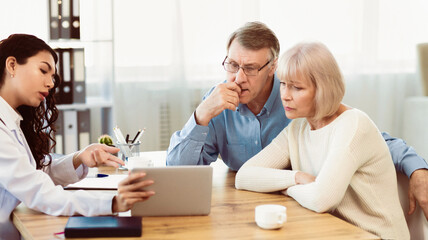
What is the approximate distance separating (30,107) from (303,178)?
35.5 inches

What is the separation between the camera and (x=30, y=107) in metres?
1.83

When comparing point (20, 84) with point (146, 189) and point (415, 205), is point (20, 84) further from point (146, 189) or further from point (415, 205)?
point (415, 205)

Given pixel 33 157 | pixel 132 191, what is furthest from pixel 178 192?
pixel 33 157

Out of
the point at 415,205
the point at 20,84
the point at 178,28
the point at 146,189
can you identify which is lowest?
the point at 415,205

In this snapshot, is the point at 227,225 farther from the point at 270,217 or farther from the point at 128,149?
the point at 128,149

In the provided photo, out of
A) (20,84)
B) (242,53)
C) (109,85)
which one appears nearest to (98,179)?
(20,84)

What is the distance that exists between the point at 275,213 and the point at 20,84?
2.79 feet

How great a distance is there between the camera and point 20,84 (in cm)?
166

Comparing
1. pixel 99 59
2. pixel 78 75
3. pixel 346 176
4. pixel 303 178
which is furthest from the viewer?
pixel 99 59

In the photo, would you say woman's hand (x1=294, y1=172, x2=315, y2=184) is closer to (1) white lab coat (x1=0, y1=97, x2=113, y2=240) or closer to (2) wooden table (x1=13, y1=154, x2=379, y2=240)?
(2) wooden table (x1=13, y1=154, x2=379, y2=240)

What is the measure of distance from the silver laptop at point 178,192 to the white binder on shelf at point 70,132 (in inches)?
83.5

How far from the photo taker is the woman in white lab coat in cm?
143

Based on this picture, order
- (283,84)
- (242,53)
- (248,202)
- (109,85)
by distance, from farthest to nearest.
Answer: (109,85) → (242,53) → (283,84) → (248,202)

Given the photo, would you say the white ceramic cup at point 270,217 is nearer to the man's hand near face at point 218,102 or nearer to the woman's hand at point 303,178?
the woman's hand at point 303,178
